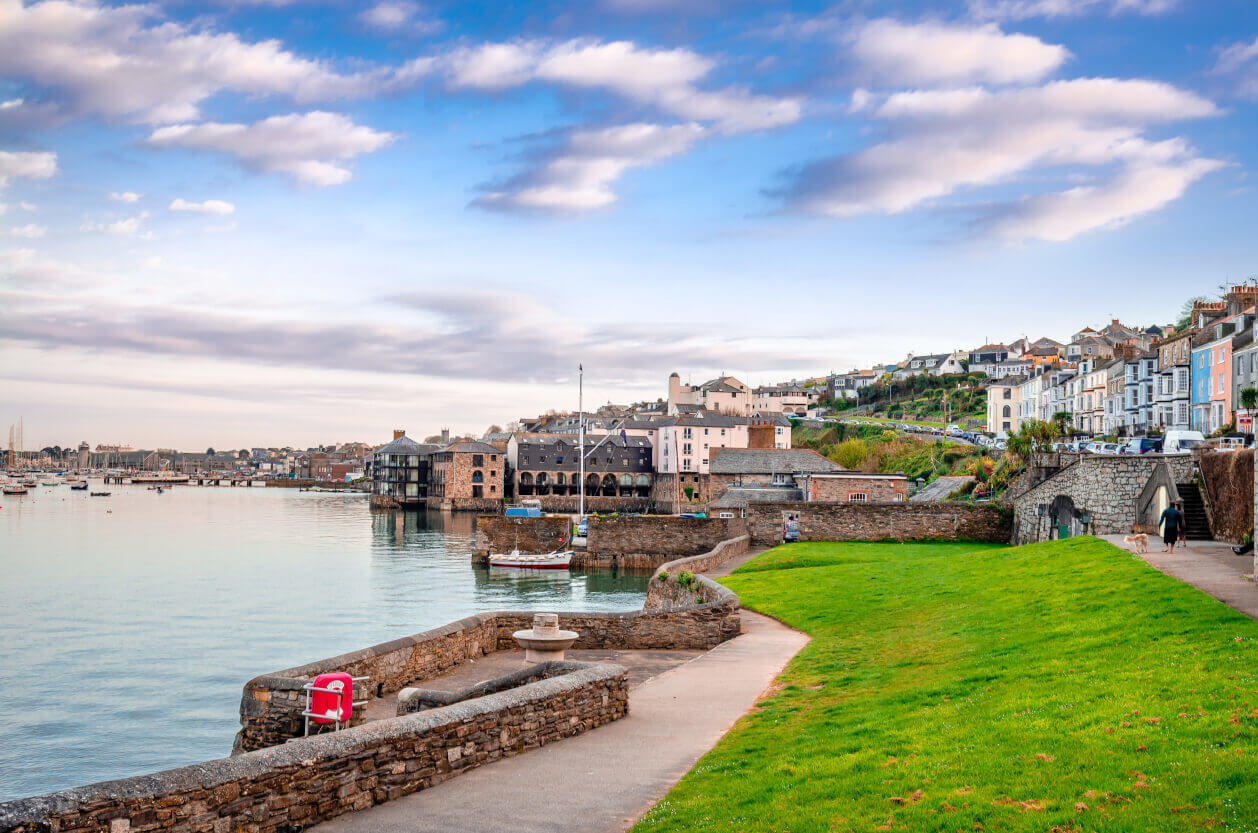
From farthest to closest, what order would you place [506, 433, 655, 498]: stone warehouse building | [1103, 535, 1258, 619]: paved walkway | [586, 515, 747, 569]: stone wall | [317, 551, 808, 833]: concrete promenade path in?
1. [506, 433, 655, 498]: stone warehouse building
2. [586, 515, 747, 569]: stone wall
3. [1103, 535, 1258, 619]: paved walkway
4. [317, 551, 808, 833]: concrete promenade path

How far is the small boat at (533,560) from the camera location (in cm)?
6512

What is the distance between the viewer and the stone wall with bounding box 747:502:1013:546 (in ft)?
147

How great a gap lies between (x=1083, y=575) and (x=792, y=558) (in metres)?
20.8

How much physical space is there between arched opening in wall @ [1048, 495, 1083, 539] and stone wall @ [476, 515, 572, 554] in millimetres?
40341

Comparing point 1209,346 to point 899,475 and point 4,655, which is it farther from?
point 4,655

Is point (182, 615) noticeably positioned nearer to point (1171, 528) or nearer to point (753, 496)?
point (753, 496)

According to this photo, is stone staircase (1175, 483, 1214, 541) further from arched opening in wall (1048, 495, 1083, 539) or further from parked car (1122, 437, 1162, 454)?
parked car (1122, 437, 1162, 454)

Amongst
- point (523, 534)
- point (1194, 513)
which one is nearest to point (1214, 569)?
point (1194, 513)

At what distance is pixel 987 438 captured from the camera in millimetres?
100938

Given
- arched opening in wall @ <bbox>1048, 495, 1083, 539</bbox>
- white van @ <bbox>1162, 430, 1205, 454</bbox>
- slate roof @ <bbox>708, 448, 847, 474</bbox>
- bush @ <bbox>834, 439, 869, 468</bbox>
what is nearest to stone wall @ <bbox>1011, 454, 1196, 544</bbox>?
arched opening in wall @ <bbox>1048, 495, 1083, 539</bbox>

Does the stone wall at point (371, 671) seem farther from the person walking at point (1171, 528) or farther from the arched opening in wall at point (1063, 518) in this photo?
the arched opening in wall at point (1063, 518)

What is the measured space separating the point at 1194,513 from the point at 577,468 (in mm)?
105009

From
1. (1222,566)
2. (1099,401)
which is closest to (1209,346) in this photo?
(1099,401)

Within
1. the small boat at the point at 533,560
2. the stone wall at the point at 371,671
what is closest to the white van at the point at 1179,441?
the stone wall at the point at 371,671
